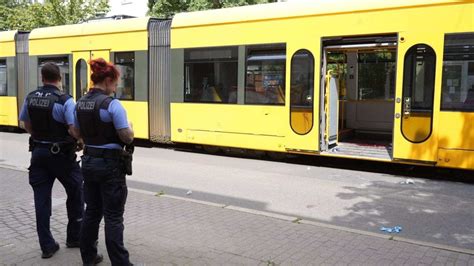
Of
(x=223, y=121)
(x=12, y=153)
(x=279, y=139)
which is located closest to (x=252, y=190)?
(x=279, y=139)

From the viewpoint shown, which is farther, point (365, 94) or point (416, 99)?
point (365, 94)

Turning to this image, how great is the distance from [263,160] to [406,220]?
5118mm

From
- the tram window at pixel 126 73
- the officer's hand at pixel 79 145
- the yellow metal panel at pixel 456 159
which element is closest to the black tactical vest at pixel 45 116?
the officer's hand at pixel 79 145

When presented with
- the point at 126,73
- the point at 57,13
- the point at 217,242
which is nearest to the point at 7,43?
the point at 126,73

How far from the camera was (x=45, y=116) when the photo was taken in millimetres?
4645

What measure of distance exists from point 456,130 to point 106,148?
6514 millimetres

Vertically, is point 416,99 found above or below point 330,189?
above

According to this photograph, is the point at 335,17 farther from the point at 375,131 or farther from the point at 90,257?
the point at 90,257

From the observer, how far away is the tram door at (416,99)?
8617 mm

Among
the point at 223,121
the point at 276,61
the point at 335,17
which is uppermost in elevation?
the point at 335,17

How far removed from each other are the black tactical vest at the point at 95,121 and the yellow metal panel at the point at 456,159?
6.38 metres

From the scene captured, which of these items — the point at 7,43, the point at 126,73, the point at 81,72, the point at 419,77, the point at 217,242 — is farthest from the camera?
the point at 7,43

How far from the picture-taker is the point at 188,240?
209 inches

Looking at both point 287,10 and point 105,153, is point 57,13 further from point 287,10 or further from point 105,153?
point 105,153
